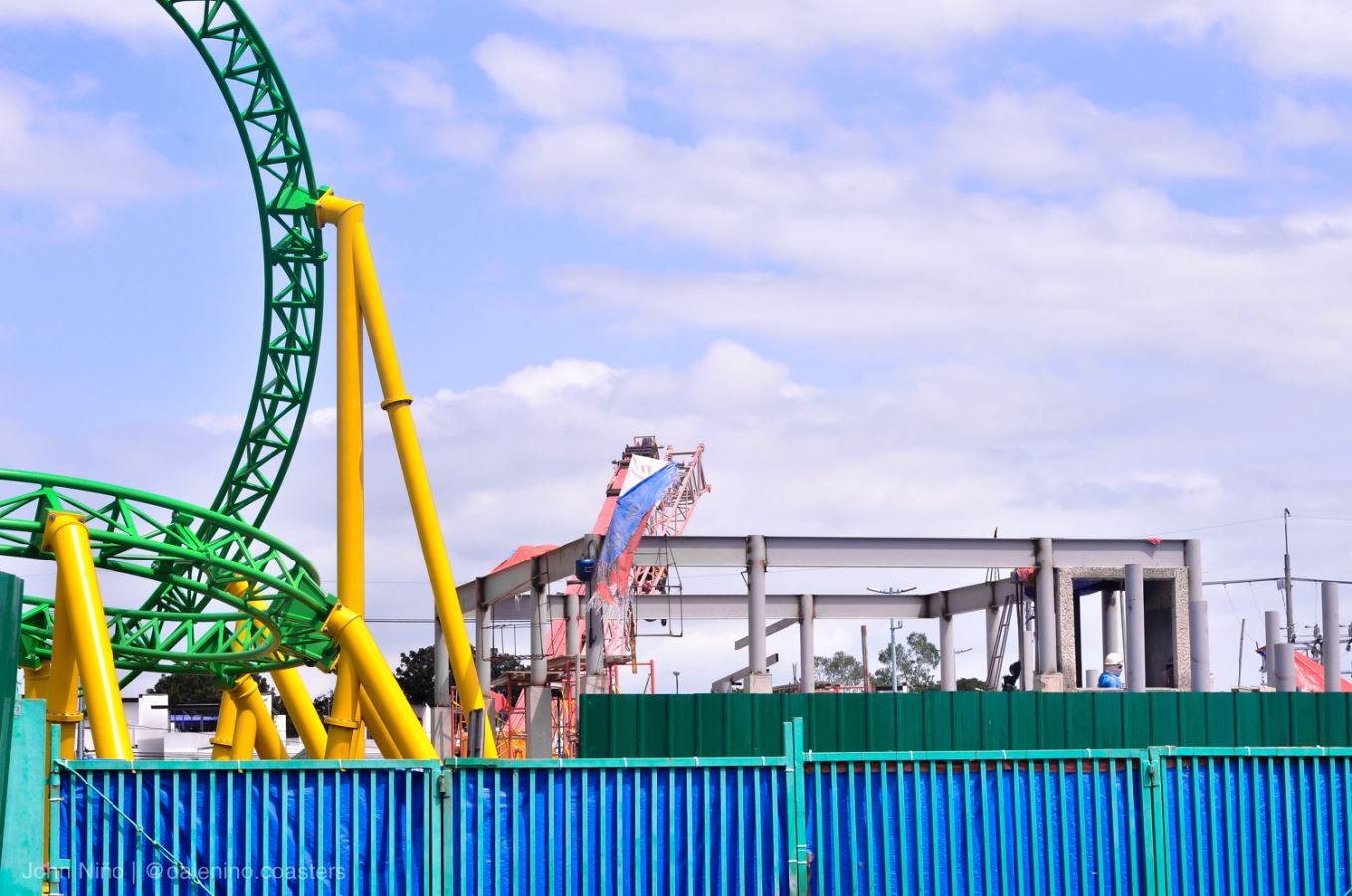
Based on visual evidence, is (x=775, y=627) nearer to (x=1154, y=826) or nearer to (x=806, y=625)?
(x=806, y=625)

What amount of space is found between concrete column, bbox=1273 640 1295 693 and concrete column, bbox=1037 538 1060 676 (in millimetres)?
4401

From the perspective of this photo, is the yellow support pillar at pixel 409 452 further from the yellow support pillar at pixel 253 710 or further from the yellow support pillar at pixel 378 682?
the yellow support pillar at pixel 253 710

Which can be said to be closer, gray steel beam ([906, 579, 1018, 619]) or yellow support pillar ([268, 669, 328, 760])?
yellow support pillar ([268, 669, 328, 760])

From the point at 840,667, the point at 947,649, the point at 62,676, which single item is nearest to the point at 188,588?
the point at 62,676

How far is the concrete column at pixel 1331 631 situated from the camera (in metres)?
28.7

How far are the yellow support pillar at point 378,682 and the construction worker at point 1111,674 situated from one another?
11539mm

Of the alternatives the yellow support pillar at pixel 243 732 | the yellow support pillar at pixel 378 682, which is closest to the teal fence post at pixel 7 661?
the yellow support pillar at pixel 378 682

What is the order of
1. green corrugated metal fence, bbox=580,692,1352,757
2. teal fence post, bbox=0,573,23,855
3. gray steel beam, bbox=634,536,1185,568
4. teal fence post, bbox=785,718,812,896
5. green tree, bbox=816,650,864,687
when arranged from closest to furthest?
1. teal fence post, bbox=0,573,23,855
2. teal fence post, bbox=785,718,812,896
3. green corrugated metal fence, bbox=580,692,1352,757
4. gray steel beam, bbox=634,536,1185,568
5. green tree, bbox=816,650,864,687

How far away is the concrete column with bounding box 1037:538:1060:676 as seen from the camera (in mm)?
31656

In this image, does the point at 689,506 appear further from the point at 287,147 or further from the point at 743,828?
the point at 743,828

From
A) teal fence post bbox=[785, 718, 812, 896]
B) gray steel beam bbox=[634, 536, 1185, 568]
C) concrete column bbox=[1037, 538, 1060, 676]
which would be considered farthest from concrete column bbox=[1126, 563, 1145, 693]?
teal fence post bbox=[785, 718, 812, 896]

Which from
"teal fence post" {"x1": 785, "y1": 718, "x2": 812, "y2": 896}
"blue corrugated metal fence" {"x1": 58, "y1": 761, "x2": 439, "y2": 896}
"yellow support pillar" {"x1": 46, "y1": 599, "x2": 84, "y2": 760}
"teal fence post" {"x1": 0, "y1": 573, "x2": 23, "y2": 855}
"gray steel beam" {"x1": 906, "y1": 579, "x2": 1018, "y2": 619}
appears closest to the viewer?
"teal fence post" {"x1": 0, "y1": 573, "x2": 23, "y2": 855}

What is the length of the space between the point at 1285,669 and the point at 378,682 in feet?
49.4

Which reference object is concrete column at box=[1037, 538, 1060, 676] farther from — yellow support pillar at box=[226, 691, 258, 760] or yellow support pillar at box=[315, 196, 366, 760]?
yellow support pillar at box=[226, 691, 258, 760]
